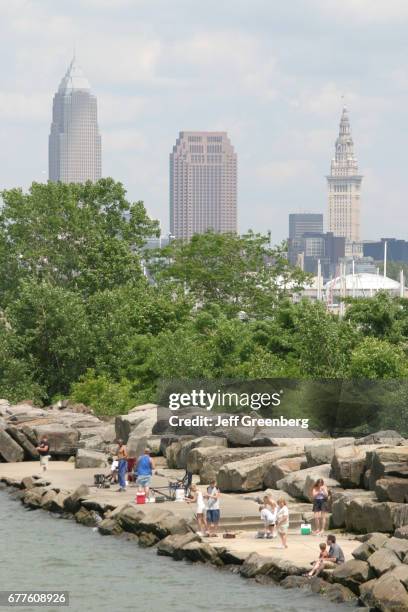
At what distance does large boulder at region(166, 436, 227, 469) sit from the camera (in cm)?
6119

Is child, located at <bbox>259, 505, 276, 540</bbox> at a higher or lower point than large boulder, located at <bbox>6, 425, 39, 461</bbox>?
higher

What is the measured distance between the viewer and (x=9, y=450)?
7288 cm

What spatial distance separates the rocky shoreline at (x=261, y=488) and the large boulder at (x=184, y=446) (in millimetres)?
42

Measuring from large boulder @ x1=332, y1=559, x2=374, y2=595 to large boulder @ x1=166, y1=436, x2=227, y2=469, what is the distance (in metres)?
21.1

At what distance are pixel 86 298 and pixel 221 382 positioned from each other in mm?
42415

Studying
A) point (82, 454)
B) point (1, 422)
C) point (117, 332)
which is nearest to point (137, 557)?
point (82, 454)

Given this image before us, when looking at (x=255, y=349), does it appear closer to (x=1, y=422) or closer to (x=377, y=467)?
(x=1, y=422)

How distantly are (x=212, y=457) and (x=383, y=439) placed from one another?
722 centimetres

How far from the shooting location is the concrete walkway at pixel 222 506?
1723 inches

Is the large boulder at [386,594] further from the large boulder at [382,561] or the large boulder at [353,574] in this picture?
the large boulder at [353,574]

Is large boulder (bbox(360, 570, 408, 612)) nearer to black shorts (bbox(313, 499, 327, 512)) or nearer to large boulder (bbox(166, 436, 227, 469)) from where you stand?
black shorts (bbox(313, 499, 327, 512))

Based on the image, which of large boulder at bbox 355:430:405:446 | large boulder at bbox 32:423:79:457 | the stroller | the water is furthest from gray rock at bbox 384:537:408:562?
large boulder at bbox 32:423:79:457

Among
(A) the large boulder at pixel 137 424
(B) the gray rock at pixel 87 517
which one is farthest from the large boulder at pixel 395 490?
(A) the large boulder at pixel 137 424

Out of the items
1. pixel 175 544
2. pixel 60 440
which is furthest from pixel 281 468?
pixel 60 440
